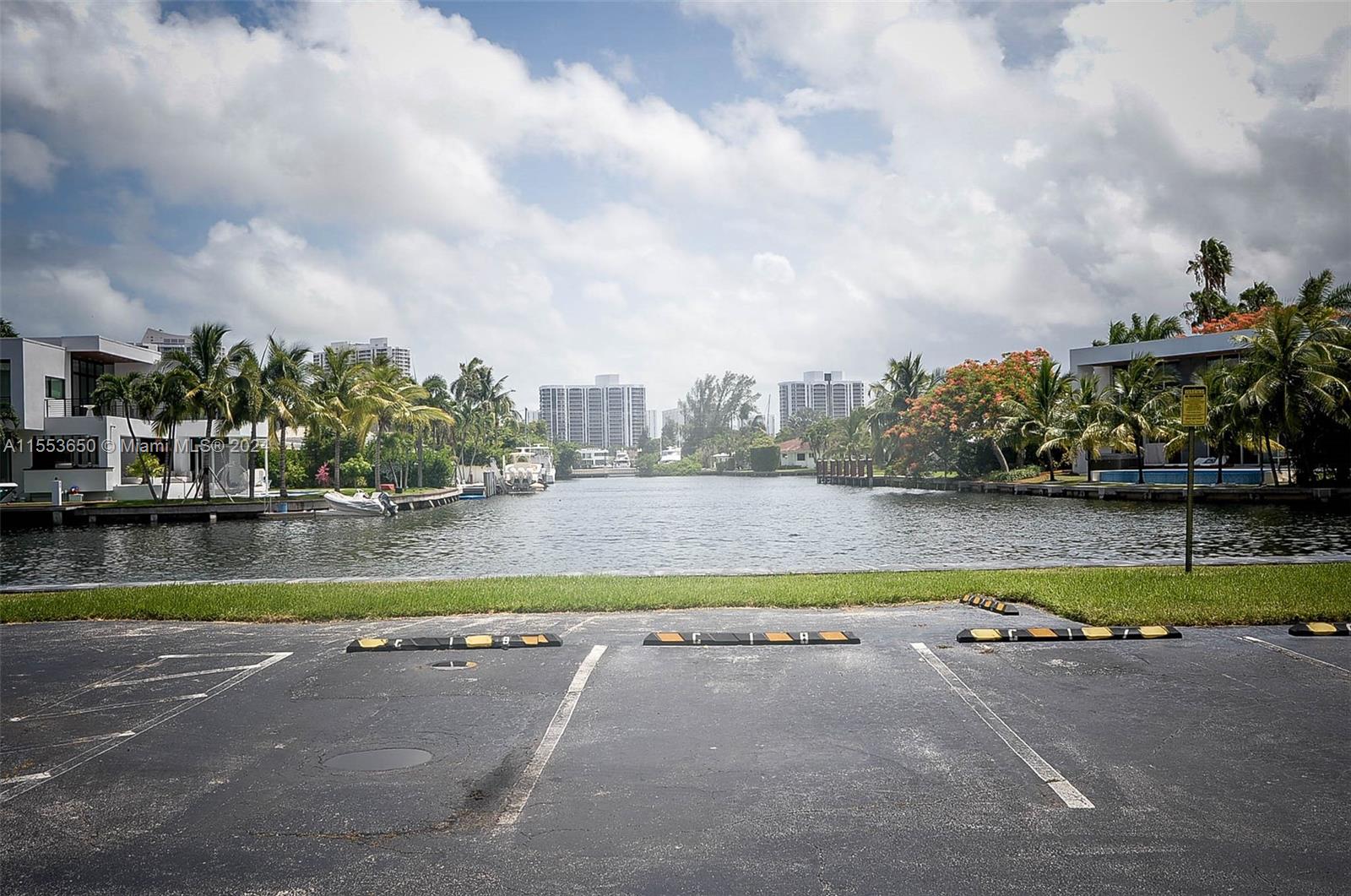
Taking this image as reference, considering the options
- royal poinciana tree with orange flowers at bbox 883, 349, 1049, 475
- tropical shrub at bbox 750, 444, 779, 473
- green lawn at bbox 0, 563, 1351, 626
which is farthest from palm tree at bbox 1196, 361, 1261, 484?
tropical shrub at bbox 750, 444, 779, 473

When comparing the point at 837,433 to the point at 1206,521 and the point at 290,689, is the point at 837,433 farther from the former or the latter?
the point at 290,689

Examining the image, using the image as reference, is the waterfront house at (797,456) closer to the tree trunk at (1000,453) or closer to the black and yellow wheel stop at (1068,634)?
the tree trunk at (1000,453)

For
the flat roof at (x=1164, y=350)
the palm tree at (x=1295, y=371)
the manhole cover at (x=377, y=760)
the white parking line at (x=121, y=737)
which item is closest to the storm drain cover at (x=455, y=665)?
the white parking line at (x=121, y=737)

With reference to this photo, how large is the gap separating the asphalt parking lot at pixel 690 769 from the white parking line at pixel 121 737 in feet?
0.10

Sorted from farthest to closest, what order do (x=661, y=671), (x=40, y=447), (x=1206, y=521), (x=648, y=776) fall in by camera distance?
(x=40, y=447) → (x=1206, y=521) → (x=661, y=671) → (x=648, y=776)

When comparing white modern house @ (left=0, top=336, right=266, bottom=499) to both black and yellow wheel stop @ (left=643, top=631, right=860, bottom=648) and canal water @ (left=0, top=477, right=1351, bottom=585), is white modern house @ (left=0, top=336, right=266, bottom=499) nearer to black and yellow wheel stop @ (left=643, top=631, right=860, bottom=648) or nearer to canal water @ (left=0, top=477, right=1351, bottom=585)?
canal water @ (left=0, top=477, right=1351, bottom=585)

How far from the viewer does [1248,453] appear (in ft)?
213

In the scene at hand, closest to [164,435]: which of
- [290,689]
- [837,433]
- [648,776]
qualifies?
[290,689]

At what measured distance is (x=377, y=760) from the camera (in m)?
6.56

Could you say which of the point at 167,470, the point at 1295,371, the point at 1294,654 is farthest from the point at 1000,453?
the point at 1294,654

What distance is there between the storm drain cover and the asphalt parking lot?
10 cm

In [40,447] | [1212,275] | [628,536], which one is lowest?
[628,536]

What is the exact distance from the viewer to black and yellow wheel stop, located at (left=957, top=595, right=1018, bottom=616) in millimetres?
12184

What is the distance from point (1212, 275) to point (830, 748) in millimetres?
83368
